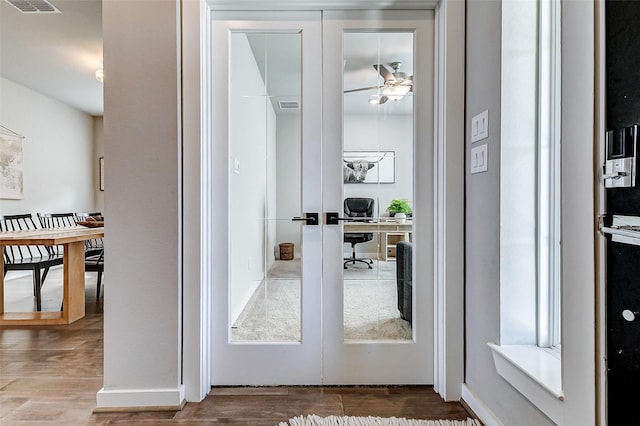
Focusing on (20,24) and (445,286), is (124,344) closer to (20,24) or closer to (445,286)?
(445,286)

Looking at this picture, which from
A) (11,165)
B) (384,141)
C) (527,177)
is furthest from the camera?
(11,165)

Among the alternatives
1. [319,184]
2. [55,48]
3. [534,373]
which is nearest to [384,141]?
[319,184]

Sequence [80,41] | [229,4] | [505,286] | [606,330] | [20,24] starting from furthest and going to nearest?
[80,41] < [20,24] < [229,4] < [505,286] < [606,330]

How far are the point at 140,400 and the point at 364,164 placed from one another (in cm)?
156

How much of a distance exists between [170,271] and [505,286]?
1.46m

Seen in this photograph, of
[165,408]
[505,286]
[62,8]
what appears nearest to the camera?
[505,286]

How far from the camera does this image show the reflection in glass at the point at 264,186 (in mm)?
1843

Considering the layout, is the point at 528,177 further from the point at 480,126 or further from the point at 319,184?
the point at 319,184

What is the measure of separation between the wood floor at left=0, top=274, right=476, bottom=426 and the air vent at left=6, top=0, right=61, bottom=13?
2.82 meters

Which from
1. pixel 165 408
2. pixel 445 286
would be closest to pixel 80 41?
pixel 165 408

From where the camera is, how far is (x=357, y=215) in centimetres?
188

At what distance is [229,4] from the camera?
1765mm

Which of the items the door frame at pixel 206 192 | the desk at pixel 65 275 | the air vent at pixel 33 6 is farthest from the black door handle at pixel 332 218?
the air vent at pixel 33 6

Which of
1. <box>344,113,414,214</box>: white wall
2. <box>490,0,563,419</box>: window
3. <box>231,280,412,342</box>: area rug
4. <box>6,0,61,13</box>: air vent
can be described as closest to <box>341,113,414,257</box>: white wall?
<box>344,113,414,214</box>: white wall
